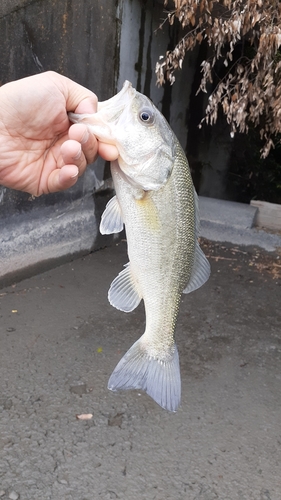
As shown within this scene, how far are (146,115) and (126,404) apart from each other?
222cm

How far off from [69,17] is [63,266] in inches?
103

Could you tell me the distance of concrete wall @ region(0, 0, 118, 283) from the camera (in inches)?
170

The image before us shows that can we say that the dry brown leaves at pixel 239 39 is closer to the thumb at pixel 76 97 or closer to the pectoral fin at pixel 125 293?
the thumb at pixel 76 97

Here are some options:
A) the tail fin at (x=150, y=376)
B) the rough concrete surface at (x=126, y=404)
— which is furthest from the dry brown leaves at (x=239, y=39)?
the tail fin at (x=150, y=376)

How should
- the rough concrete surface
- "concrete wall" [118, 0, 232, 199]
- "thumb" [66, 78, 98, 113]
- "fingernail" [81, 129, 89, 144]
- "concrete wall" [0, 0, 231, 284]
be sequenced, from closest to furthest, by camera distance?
"fingernail" [81, 129, 89, 144] → "thumb" [66, 78, 98, 113] → the rough concrete surface → "concrete wall" [0, 0, 231, 284] → "concrete wall" [118, 0, 232, 199]

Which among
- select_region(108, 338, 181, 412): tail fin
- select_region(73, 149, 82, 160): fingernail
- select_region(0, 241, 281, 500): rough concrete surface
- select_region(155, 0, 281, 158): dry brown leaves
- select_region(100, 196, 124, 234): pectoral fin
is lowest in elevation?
select_region(0, 241, 281, 500): rough concrete surface

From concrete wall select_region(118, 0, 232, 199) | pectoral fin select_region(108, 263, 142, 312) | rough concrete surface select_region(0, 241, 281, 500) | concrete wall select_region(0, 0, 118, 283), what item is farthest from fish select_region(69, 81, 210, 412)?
concrete wall select_region(118, 0, 232, 199)

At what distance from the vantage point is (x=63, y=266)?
5422 mm

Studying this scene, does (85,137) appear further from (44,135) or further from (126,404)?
(126,404)

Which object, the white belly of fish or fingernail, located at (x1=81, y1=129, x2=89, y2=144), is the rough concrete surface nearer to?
the white belly of fish

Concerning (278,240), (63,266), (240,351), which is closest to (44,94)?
(240,351)

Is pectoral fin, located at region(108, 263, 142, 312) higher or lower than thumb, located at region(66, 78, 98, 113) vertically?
lower

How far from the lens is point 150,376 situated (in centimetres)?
203

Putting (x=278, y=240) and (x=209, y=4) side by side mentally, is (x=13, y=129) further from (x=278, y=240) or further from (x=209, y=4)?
(x=278, y=240)
